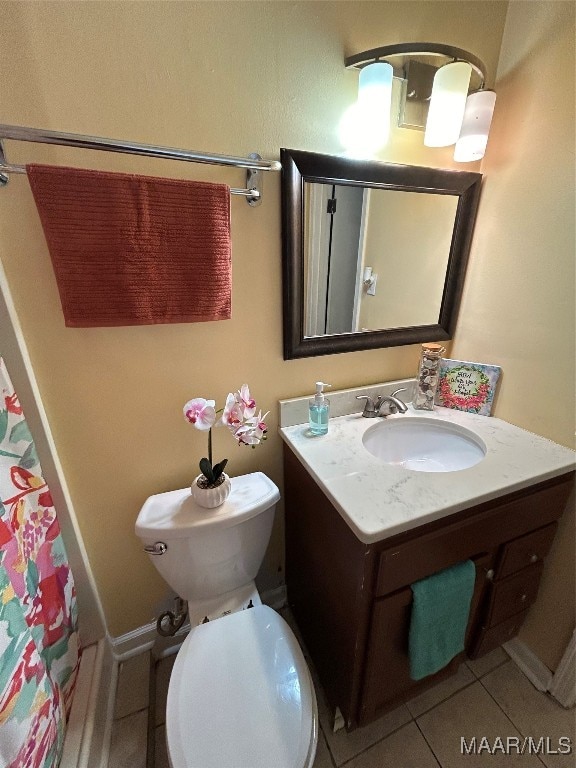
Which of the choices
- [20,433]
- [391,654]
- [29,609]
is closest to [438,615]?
[391,654]

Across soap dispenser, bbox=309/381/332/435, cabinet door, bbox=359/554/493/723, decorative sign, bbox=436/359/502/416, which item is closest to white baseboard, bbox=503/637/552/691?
cabinet door, bbox=359/554/493/723

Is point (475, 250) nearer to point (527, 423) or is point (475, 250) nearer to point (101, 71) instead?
point (527, 423)

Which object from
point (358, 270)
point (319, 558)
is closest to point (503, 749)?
point (319, 558)

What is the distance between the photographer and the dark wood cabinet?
0.78 m

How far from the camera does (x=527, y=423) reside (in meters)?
1.08

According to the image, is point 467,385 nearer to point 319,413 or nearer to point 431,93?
point 319,413

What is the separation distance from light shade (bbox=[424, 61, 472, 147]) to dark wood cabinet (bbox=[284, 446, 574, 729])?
104 centimetres

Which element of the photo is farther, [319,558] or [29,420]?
[319,558]

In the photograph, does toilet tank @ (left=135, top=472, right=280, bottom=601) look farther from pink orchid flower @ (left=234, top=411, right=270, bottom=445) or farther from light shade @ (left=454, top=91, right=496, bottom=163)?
light shade @ (left=454, top=91, right=496, bottom=163)

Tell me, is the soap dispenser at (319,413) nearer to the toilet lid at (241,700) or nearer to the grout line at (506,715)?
the toilet lid at (241,700)

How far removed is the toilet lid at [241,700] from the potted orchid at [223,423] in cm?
37

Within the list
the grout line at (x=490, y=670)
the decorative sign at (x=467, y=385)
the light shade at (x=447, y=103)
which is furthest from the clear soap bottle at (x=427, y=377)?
the grout line at (x=490, y=670)

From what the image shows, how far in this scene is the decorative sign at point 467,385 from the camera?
1162mm

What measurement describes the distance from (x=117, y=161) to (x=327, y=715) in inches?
69.6
